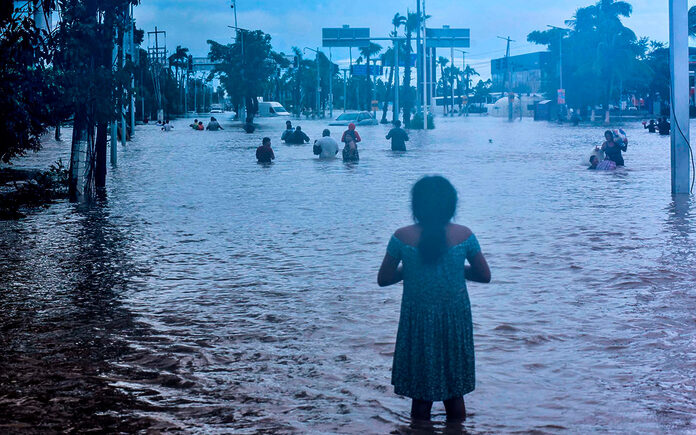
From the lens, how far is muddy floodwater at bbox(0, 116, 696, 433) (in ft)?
19.0

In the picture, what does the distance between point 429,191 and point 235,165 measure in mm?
26100

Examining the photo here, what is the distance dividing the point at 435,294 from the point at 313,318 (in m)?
3.44

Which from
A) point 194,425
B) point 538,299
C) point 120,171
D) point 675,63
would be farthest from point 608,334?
point 120,171

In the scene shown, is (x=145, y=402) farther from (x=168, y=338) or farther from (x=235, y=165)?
(x=235, y=165)

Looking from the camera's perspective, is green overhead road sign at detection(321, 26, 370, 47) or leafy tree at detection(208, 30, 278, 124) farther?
leafy tree at detection(208, 30, 278, 124)

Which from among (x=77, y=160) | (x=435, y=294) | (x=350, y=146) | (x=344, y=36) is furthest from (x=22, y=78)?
(x=344, y=36)

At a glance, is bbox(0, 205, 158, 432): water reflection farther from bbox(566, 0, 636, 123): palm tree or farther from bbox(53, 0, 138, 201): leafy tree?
bbox(566, 0, 636, 123): palm tree

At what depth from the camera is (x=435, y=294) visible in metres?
5.05

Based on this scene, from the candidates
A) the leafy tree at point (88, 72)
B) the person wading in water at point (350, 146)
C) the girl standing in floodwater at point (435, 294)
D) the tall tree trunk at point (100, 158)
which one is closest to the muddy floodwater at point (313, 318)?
the girl standing in floodwater at point (435, 294)

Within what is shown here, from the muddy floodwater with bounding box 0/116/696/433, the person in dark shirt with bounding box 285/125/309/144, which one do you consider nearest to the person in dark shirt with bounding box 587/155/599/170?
the muddy floodwater with bounding box 0/116/696/433

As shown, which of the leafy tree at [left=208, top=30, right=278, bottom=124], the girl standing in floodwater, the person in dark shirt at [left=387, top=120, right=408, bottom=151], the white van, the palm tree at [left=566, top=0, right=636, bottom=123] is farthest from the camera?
the white van

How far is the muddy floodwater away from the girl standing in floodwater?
0.47m

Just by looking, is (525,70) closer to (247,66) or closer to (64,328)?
(247,66)

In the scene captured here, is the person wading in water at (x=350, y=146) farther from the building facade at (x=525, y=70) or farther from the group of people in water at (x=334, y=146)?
the building facade at (x=525, y=70)
